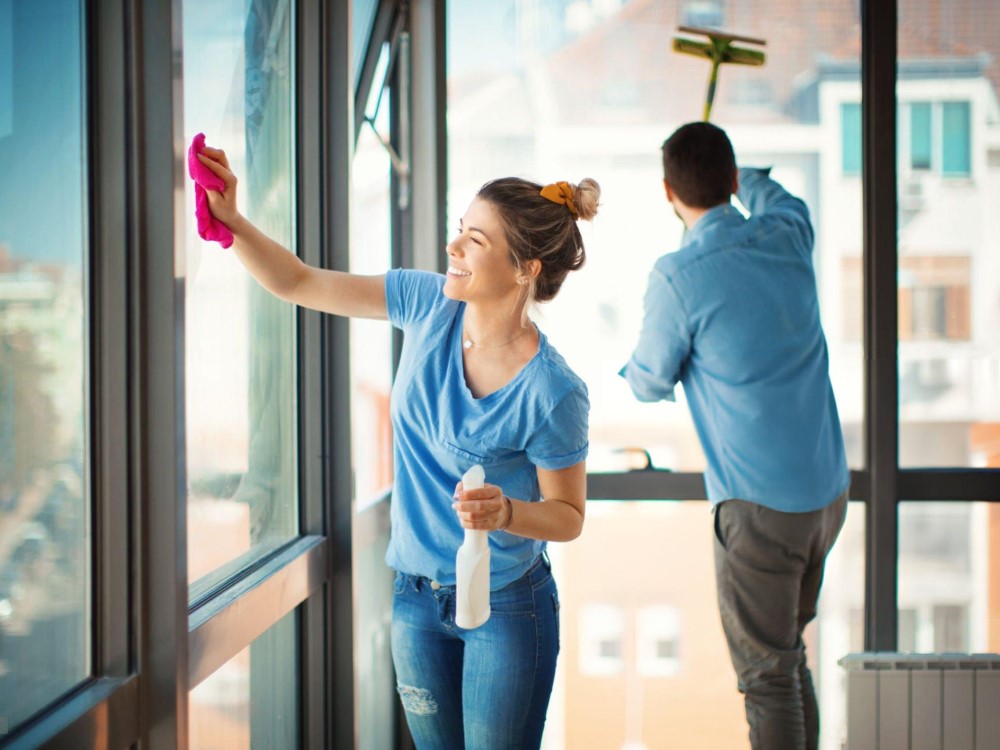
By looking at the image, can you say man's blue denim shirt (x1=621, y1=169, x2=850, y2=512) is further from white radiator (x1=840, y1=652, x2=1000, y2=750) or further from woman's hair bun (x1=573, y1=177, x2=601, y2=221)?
white radiator (x1=840, y1=652, x2=1000, y2=750)

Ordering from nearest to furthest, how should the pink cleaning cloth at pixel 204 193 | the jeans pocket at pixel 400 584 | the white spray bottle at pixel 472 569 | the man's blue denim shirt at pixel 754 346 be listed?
the pink cleaning cloth at pixel 204 193 → the white spray bottle at pixel 472 569 → the jeans pocket at pixel 400 584 → the man's blue denim shirt at pixel 754 346

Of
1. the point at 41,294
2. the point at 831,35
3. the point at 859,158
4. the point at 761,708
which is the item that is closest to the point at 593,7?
the point at 831,35

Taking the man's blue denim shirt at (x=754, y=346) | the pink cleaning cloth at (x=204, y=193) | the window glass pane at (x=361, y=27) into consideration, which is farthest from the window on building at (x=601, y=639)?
the pink cleaning cloth at (x=204, y=193)

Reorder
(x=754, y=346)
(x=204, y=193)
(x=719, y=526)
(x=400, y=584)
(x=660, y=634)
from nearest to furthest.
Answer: (x=204, y=193) < (x=400, y=584) < (x=754, y=346) < (x=719, y=526) < (x=660, y=634)

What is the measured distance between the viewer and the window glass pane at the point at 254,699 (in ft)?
4.56

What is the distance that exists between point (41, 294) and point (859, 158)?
2391mm

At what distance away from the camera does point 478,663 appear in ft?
5.32

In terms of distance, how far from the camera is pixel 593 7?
9.20 feet

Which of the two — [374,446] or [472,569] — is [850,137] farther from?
[472,569]

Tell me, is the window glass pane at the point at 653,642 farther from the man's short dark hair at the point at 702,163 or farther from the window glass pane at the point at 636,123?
the man's short dark hair at the point at 702,163

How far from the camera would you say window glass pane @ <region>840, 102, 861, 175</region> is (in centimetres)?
276

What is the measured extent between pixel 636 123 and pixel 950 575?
1.61m

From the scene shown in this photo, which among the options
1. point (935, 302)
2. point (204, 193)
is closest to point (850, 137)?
point (935, 302)

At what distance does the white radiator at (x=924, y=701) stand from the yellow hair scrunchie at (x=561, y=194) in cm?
165
